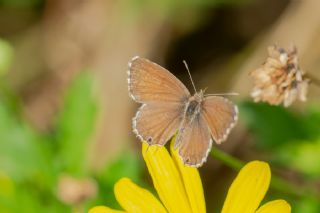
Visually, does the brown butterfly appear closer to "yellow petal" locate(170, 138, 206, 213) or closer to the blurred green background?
"yellow petal" locate(170, 138, 206, 213)

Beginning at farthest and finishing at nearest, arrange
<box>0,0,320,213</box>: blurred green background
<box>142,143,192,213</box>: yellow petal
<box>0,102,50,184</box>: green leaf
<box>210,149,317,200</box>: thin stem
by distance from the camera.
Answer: <box>0,0,320,213</box>: blurred green background → <box>0,102,50,184</box>: green leaf → <box>210,149,317,200</box>: thin stem → <box>142,143,192,213</box>: yellow petal

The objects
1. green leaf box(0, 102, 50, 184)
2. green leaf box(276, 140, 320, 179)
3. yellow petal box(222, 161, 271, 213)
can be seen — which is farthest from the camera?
green leaf box(0, 102, 50, 184)

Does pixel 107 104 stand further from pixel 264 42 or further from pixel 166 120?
pixel 166 120

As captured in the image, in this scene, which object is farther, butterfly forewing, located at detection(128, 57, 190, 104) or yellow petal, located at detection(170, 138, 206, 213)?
yellow petal, located at detection(170, 138, 206, 213)

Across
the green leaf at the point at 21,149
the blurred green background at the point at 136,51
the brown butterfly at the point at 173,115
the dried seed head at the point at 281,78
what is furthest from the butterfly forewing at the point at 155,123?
the blurred green background at the point at 136,51

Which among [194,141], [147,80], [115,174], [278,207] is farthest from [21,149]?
[278,207]

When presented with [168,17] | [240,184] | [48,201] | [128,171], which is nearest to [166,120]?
[240,184]

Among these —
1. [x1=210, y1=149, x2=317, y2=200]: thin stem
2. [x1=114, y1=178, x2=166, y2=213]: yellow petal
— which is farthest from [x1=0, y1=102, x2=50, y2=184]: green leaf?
[x1=114, y1=178, x2=166, y2=213]: yellow petal

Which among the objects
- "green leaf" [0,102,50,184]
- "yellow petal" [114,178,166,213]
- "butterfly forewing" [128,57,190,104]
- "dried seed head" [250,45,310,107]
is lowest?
"green leaf" [0,102,50,184]
